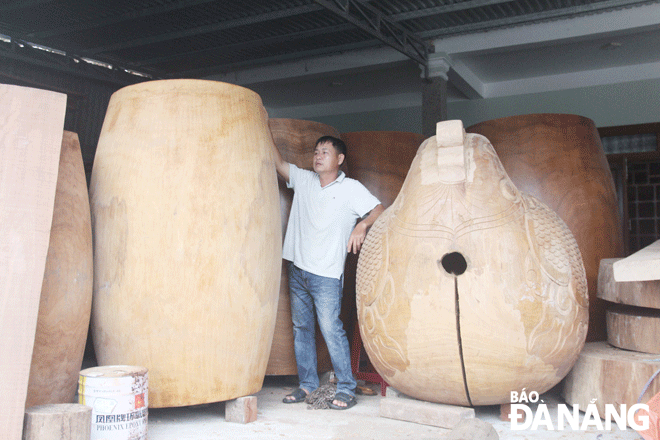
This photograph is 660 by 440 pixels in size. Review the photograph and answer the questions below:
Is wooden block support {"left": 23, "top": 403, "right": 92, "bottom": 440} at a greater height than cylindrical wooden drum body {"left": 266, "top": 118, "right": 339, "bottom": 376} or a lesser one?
lesser

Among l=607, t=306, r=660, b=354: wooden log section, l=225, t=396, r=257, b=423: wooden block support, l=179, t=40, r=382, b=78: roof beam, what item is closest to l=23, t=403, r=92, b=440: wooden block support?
l=225, t=396, r=257, b=423: wooden block support

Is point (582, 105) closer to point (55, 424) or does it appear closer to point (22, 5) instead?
point (22, 5)

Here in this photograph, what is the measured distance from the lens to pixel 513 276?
2467 millimetres

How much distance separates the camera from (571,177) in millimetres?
3568

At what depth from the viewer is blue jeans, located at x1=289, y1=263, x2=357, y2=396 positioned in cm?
318

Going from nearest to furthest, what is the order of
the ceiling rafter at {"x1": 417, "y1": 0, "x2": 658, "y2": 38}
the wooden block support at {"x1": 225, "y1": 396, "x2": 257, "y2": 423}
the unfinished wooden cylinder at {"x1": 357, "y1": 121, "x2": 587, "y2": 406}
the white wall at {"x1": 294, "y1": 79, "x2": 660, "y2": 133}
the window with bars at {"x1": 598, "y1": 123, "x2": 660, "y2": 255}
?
the unfinished wooden cylinder at {"x1": 357, "y1": 121, "x2": 587, "y2": 406} → the wooden block support at {"x1": 225, "y1": 396, "x2": 257, "y2": 423} → the ceiling rafter at {"x1": 417, "y1": 0, "x2": 658, "y2": 38} → the window with bars at {"x1": 598, "y1": 123, "x2": 660, "y2": 255} → the white wall at {"x1": 294, "y1": 79, "x2": 660, "y2": 133}

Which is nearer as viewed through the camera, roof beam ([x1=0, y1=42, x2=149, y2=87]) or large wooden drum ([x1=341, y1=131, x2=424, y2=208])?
large wooden drum ([x1=341, y1=131, x2=424, y2=208])

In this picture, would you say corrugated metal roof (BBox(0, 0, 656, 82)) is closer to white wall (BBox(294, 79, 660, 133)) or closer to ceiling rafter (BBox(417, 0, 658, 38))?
ceiling rafter (BBox(417, 0, 658, 38))

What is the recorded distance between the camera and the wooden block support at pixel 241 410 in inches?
105

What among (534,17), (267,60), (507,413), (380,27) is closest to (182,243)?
(507,413)

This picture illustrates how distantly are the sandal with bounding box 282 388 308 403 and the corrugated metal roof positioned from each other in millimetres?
3759

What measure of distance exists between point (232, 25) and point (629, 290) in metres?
5.48

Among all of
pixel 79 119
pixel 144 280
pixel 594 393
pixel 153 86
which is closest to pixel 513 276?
pixel 594 393

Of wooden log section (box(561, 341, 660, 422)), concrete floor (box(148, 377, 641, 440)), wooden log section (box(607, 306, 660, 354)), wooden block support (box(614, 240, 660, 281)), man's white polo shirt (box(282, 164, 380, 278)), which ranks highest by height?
man's white polo shirt (box(282, 164, 380, 278))
